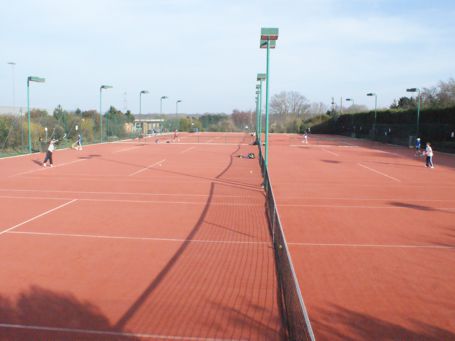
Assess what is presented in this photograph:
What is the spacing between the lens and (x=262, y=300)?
676cm

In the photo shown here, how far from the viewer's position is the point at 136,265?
8359mm

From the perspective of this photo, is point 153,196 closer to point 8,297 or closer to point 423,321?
point 8,297

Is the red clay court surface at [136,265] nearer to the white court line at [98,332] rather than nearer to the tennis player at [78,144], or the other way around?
the white court line at [98,332]

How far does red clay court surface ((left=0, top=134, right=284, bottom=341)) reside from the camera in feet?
19.5

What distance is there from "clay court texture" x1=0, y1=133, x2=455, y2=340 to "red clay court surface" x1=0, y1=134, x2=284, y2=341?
0.03m

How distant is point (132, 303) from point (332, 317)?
112 inches

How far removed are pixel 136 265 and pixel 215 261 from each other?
58.0 inches

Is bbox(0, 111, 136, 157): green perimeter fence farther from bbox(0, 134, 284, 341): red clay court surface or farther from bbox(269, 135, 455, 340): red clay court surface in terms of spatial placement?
bbox(269, 135, 455, 340): red clay court surface

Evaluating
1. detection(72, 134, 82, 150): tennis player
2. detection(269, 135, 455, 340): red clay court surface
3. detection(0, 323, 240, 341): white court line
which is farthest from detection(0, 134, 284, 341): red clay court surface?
detection(72, 134, 82, 150): tennis player

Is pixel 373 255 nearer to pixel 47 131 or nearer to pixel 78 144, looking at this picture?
pixel 47 131

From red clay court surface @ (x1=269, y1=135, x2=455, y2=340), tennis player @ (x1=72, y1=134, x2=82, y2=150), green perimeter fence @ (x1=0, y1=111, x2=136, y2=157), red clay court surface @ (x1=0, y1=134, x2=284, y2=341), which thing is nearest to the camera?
red clay court surface @ (x1=0, y1=134, x2=284, y2=341)

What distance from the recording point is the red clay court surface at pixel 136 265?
5930mm

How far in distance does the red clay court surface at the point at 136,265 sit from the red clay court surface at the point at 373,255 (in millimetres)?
793

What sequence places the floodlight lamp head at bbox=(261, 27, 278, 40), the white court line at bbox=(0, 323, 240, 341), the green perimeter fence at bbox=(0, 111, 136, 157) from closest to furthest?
the white court line at bbox=(0, 323, 240, 341) → the floodlight lamp head at bbox=(261, 27, 278, 40) → the green perimeter fence at bbox=(0, 111, 136, 157)
